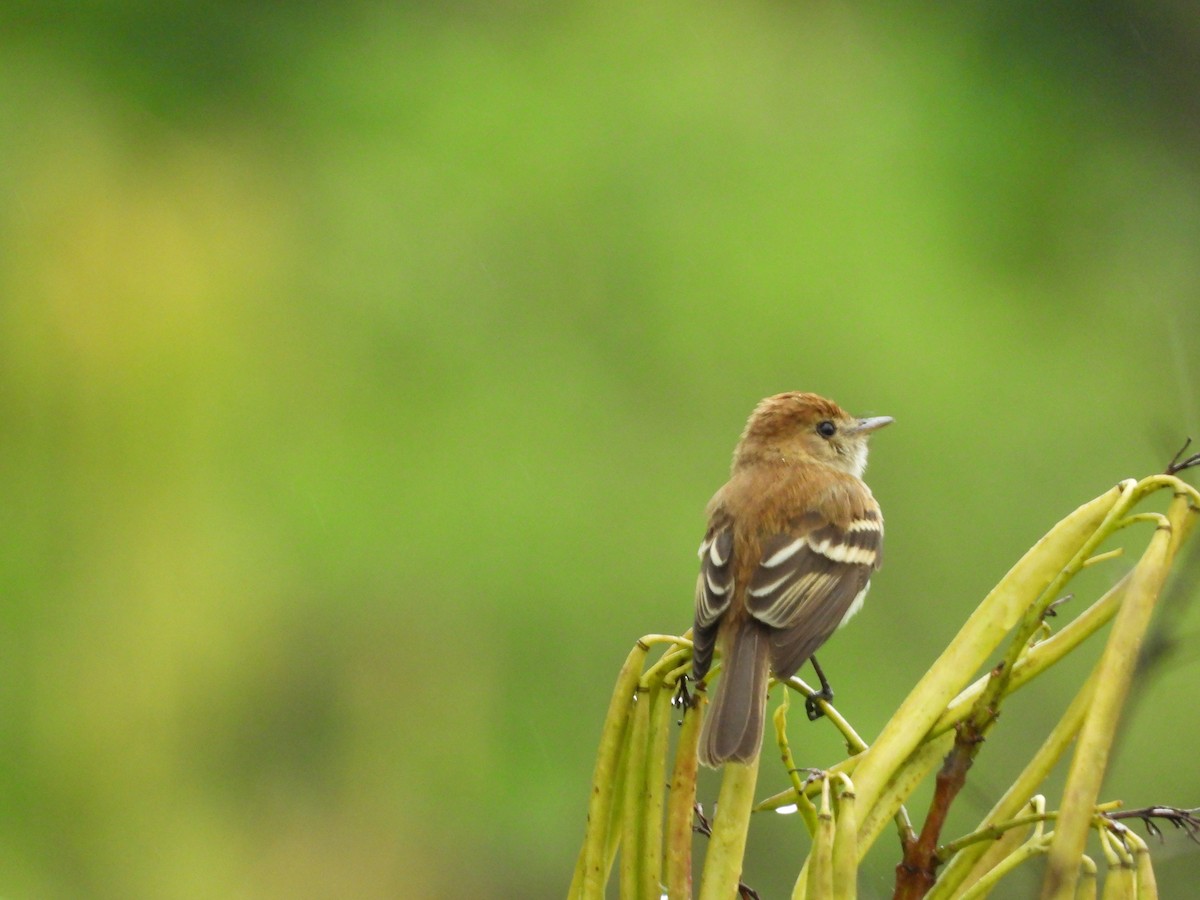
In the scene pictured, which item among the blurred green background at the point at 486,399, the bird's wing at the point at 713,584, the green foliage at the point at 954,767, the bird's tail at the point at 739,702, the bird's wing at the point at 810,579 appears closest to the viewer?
the green foliage at the point at 954,767

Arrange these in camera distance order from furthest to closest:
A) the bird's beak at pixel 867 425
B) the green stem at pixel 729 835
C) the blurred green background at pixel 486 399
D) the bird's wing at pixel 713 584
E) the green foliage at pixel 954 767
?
the blurred green background at pixel 486 399 < the bird's beak at pixel 867 425 < the bird's wing at pixel 713 584 < the green stem at pixel 729 835 < the green foliage at pixel 954 767

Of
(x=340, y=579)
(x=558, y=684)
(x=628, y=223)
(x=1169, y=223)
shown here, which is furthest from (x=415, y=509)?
(x=1169, y=223)

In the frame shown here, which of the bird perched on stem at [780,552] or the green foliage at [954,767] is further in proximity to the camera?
the bird perched on stem at [780,552]

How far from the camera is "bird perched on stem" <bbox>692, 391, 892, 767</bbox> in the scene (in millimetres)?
2611

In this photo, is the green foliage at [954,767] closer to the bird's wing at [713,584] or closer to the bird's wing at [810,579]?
the bird's wing at [713,584]

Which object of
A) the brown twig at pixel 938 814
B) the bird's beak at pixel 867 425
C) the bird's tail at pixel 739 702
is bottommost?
the bird's tail at pixel 739 702

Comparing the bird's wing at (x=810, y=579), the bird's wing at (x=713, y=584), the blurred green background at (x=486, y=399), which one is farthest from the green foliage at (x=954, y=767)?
the blurred green background at (x=486, y=399)

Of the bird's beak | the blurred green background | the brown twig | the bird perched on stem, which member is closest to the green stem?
the brown twig

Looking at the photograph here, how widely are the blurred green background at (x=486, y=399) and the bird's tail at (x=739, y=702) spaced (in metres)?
3.44

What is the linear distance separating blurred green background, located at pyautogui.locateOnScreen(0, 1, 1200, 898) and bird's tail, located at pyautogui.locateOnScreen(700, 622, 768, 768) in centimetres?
344

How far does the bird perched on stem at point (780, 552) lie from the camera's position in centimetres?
261

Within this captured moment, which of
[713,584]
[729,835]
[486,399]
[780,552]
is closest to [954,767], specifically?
[729,835]

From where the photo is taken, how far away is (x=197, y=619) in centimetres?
761

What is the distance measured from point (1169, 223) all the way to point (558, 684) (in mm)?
5924
